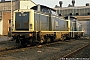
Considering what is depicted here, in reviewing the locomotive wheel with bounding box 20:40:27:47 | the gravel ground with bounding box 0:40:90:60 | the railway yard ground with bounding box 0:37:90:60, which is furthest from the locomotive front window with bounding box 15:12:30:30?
the gravel ground with bounding box 0:40:90:60

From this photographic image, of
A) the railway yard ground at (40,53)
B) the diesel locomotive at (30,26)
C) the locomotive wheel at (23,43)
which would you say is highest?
the diesel locomotive at (30,26)

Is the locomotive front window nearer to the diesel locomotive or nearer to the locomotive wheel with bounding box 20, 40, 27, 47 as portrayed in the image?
the diesel locomotive


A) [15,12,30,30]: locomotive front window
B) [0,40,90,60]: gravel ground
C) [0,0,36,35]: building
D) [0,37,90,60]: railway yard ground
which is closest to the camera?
[0,40,90,60]: gravel ground

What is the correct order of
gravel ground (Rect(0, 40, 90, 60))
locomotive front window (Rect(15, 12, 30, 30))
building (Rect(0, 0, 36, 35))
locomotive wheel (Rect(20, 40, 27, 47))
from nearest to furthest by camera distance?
gravel ground (Rect(0, 40, 90, 60)) < locomotive front window (Rect(15, 12, 30, 30)) < locomotive wheel (Rect(20, 40, 27, 47)) < building (Rect(0, 0, 36, 35))

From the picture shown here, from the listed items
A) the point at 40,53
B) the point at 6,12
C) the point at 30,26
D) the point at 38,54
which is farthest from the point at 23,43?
the point at 6,12

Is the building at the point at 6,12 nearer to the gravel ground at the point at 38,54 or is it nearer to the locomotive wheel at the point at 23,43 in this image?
the locomotive wheel at the point at 23,43

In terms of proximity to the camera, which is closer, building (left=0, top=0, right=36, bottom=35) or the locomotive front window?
the locomotive front window

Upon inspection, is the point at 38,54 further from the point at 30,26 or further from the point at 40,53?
the point at 30,26

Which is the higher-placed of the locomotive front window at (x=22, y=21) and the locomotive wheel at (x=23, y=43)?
the locomotive front window at (x=22, y=21)

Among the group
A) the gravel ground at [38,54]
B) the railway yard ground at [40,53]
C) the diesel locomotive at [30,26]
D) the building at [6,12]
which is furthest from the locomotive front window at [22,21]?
the building at [6,12]

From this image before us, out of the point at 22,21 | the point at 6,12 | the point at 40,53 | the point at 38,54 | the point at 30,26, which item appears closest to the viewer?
the point at 38,54

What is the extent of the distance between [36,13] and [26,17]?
934 millimetres

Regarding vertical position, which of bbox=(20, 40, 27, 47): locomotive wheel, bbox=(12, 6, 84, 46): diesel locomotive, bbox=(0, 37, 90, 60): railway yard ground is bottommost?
bbox=(0, 37, 90, 60): railway yard ground

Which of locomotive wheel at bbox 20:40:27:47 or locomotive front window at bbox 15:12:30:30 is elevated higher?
locomotive front window at bbox 15:12:30:30
